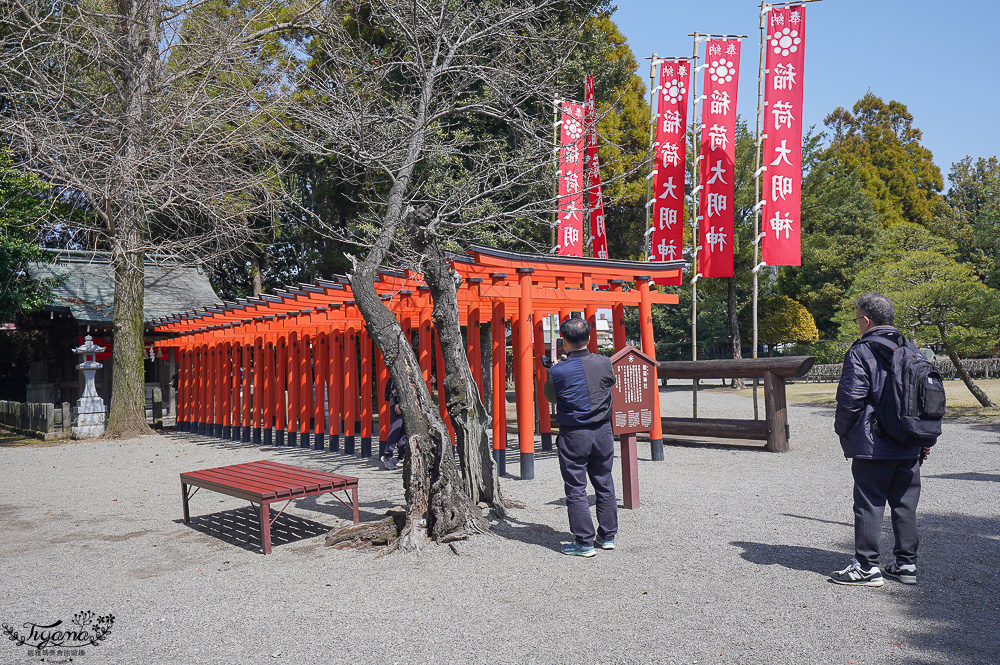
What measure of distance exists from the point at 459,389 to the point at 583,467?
145 centimetres

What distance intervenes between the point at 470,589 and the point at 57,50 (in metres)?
12.9

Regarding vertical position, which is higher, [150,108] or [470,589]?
[150,108]

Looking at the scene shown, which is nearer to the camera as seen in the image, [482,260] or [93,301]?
[482,260]

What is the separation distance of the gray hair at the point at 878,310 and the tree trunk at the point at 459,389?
119 inches

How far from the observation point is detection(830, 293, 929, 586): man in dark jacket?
4070 mm

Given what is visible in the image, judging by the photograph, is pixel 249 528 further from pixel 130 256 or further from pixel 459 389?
pixel 130 256

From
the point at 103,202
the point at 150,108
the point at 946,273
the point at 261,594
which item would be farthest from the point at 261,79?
the point at 946,273

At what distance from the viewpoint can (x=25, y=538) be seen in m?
6.23

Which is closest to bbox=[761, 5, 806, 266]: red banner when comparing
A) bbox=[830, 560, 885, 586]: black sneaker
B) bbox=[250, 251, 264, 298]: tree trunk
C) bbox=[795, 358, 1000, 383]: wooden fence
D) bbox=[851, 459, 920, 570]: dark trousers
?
bbox=[851, 459, 920, 570]: dark trousers

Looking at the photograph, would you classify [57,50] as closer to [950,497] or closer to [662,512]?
[662,512]

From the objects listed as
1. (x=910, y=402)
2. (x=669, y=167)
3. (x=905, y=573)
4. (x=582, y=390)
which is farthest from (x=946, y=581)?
(x=669, y=167)

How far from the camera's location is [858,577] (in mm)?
4137

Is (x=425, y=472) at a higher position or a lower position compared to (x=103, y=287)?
lower

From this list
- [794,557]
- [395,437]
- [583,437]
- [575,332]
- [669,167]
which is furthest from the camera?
[669,167]
